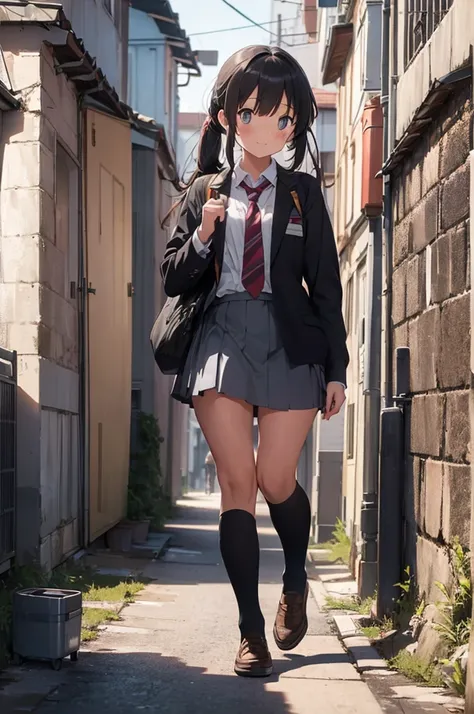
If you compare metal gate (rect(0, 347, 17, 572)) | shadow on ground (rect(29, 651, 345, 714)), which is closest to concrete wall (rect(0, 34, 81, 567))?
metal gate (rect(0, 347, 17, 572))

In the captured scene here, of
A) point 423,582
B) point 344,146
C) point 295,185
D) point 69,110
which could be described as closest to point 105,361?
point 69,110

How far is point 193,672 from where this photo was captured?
17.7 ft

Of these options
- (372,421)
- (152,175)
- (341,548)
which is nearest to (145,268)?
(152,175)

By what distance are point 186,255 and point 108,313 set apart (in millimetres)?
7811

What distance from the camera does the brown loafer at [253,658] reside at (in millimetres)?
4660

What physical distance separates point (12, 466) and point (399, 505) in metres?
2.84

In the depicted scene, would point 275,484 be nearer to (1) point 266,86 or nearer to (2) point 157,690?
(2) point 157,690

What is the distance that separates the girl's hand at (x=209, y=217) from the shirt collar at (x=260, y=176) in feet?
0.86

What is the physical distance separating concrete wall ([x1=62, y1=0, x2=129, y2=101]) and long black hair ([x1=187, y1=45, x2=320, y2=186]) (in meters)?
5.72

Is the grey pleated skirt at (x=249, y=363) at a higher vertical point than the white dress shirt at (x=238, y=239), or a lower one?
lower

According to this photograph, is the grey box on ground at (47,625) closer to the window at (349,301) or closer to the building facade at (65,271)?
the building facade at (65,271)

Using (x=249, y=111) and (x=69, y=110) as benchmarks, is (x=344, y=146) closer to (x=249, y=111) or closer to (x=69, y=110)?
(x=69, y=110)

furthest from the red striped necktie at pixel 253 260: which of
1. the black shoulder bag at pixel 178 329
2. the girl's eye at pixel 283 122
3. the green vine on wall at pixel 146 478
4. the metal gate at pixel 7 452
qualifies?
the green vine on wall at pixel 146 478

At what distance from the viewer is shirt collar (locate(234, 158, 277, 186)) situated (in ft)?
15.6
